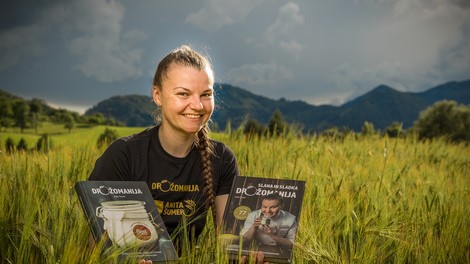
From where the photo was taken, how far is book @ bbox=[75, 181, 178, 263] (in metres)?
1.90

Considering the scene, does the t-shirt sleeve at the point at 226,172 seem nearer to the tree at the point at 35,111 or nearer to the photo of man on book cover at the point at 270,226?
the photo of man on book cover at the point at 270,226

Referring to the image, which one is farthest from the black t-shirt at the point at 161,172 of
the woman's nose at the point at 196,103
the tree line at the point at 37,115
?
the tree line at the point at 37,115

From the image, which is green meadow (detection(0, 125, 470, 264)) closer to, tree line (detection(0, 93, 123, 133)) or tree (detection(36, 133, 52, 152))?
tree (detection(36, 133, 52, 152))

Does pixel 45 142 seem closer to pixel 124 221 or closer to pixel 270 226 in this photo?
pixel 124 221

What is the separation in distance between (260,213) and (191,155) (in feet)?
2.71

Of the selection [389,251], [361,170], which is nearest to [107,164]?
[389,251]

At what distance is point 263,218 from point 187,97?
0.84m

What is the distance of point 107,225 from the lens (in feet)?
6.31

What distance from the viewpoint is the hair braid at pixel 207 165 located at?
2.78 m

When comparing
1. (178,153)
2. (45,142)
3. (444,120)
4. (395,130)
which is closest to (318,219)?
(178,153)

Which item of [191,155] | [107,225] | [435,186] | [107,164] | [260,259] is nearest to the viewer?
[107,225]

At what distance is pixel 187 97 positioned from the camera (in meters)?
2.67

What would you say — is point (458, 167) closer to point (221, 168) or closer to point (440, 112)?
point (221, 168)

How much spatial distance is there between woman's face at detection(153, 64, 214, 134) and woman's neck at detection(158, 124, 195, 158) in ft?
0.30
